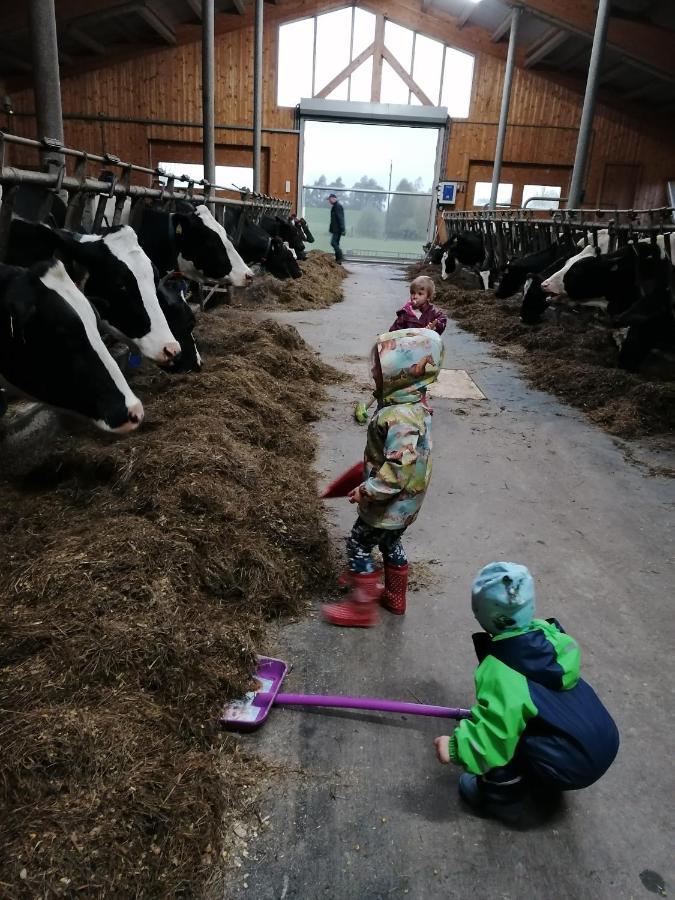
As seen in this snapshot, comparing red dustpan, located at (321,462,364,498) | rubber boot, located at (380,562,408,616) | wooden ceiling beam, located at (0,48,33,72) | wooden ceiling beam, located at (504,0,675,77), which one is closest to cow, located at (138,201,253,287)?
red dustpan, located at (321,462,364,498)

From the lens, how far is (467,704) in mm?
2277

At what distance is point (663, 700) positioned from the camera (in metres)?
2.36

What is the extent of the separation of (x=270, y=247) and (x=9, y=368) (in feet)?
28.8

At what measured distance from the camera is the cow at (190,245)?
616 cm

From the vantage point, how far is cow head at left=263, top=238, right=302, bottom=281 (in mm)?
11539

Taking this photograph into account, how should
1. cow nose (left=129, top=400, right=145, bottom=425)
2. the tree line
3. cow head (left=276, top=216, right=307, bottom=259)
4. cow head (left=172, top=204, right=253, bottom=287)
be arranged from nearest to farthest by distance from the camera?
1. cow nose (left=129, top=400, right=145, bottom=425)
2. cow head (left=172, top=204, right=253, bottom=287)
3. cow head (left=276, top=216, right=307, bottom=259)
4. the tree line

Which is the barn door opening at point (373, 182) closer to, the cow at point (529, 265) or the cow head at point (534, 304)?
the cow at point (529, 265)

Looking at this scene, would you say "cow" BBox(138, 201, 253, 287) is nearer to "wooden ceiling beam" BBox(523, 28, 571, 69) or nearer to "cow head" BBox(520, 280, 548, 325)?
"cow head" BBox(520, 280, 548, 325)

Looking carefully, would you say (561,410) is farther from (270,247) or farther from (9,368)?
(270,247)

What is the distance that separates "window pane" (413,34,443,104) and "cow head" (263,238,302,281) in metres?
15.4

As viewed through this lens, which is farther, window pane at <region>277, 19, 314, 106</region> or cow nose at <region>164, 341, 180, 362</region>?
window pane at <region>277, 19, 314, 106</region>

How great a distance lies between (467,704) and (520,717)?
0.58 metres

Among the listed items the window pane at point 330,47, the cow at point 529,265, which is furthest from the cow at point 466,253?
the window pane at point 330,47

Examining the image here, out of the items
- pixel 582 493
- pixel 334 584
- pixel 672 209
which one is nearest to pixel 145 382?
pixel 334 584
